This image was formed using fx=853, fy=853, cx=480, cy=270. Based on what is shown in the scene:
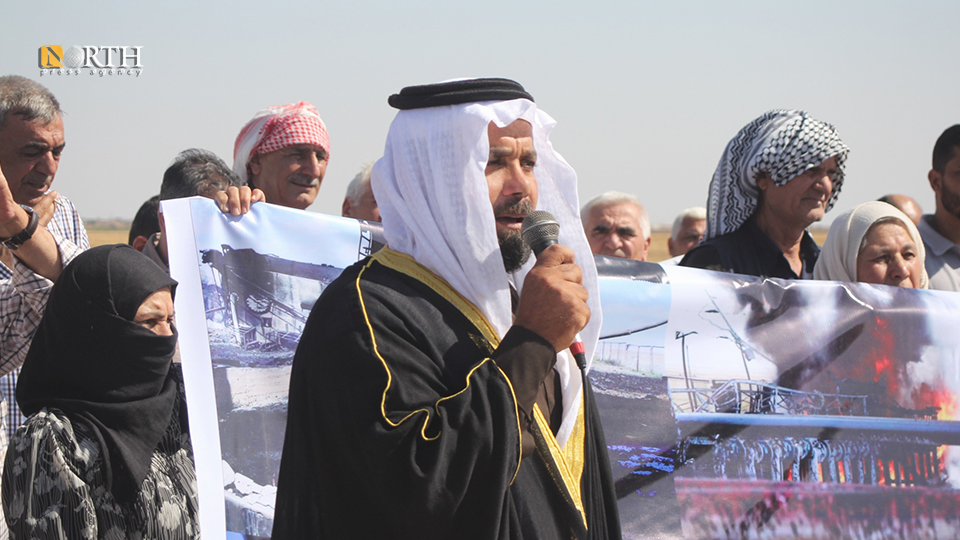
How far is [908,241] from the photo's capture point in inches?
155

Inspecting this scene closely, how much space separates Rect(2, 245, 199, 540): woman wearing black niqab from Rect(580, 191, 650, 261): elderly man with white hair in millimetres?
3956

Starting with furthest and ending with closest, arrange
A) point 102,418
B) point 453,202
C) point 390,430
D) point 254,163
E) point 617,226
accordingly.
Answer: point 617,226, point 254,163, point 102,418, point 453,202, point 390,430

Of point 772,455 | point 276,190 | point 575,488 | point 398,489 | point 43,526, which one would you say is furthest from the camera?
point 276,190

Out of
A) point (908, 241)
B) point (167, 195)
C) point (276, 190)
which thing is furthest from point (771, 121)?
point (167, 195)

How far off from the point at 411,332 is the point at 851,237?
2776 mm

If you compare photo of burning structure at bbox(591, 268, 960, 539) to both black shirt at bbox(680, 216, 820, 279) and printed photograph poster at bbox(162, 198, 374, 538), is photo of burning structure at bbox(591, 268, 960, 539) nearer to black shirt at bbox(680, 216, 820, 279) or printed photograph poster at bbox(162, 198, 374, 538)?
black shirt at bbox(680, 216, 820, 279)

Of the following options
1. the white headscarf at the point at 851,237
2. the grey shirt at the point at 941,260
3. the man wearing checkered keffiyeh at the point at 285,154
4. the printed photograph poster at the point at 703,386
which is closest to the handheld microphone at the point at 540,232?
the printed photograph poster at the point at 703,386

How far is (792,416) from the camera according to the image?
3539mm

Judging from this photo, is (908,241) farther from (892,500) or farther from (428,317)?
(428,317)

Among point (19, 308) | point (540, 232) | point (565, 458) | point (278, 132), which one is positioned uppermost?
point (278, 132)

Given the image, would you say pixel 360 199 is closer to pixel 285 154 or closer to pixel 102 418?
pixel 285 154

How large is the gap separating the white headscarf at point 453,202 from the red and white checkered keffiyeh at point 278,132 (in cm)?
250

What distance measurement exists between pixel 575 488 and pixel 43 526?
1577 mm

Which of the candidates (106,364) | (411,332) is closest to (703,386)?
(411,332)
